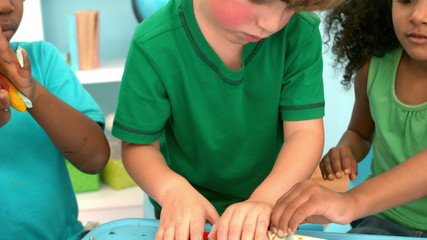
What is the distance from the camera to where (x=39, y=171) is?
0.91m

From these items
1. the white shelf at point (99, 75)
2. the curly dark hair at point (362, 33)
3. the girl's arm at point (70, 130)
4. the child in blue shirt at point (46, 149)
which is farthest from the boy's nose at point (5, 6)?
the white shelf at point (99, 75)

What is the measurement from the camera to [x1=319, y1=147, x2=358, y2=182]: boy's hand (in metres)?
0.92

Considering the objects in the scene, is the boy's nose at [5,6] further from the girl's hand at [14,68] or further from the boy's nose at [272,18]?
the boy's nose at [272,18]

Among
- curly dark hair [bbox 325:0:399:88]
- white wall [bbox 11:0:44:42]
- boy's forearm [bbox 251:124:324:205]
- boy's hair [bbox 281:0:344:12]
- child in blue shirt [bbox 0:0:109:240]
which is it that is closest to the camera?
boy's hair [bbox 281:0:344:12]

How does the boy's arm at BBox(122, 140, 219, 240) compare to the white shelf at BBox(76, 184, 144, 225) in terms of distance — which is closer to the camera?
the boy's arm at BBox(122, 140, 219, 240)

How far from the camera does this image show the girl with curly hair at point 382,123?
2.48 ft

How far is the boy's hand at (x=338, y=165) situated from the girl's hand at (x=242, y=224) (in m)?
0.29

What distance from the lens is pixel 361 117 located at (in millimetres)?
1084

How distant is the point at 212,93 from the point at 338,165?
259mm

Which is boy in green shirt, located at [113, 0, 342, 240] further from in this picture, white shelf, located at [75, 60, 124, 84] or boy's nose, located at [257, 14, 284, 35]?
white shelf, located at [75, 60, 124, 84]

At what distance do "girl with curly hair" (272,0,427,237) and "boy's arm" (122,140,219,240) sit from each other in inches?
3.9

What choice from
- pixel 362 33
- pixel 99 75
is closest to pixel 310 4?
pixel 362 33

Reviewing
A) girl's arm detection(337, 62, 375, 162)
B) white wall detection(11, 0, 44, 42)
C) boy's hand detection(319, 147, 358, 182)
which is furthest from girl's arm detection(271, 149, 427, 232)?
white wall detection(11, 0, 44, 42)

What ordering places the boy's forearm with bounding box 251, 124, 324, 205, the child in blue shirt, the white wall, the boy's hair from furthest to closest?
1. the white wall
2. the child in blue shirt
3. the boy's forearm with bounding box 251, 124, 324, 205
4. the boy's hair
